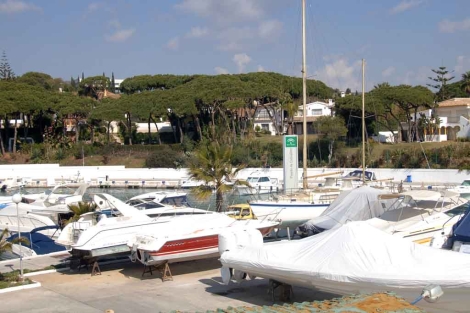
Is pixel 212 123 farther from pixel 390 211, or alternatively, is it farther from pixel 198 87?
pixel 390 211

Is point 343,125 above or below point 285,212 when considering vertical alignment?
above

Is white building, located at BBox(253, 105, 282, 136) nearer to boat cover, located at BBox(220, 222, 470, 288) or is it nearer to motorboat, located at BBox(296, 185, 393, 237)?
motorboat, located at BBox(296, 185, 393, 237)

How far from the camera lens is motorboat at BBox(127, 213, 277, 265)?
52.0ft

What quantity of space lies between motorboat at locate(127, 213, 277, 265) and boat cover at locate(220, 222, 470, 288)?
231cm

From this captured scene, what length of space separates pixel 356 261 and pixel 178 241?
5.26 meters

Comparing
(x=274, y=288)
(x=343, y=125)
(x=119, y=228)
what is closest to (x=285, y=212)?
(x=119, y=228)

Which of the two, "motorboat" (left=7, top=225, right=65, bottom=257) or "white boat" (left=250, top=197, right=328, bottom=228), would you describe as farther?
"white boat" (left=250, top=197, right=328, bottom=228)

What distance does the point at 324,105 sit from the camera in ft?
276

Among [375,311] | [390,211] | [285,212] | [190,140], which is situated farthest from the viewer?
[190,140]

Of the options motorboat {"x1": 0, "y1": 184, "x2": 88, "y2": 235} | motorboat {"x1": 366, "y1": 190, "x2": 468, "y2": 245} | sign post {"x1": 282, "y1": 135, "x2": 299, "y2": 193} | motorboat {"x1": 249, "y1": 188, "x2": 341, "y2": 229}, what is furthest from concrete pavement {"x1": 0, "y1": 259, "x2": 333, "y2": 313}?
sign post {"x1": 282, "y1": 135, "x2": 299, "y2": 193}

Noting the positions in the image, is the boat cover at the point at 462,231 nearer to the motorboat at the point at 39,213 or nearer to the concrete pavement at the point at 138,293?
the concrete pavement at the point at 138,293

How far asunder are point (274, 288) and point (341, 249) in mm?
1833

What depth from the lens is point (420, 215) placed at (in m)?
18.0

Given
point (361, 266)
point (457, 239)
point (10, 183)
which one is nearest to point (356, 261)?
point (361, 266)
